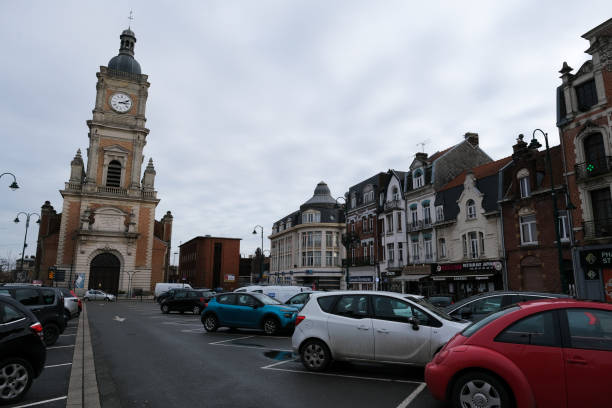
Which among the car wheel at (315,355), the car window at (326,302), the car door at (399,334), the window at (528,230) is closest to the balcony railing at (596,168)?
the window at (528,230)

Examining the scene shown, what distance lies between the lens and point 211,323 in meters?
14.5

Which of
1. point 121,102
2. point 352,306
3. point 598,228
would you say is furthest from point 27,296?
point 121,102

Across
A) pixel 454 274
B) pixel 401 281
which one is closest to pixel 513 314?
pixel 454 274

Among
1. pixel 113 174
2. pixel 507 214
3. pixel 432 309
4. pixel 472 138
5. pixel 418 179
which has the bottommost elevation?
pixel 432 309

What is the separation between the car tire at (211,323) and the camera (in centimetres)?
1447

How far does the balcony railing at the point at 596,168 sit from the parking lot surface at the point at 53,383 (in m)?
22.9

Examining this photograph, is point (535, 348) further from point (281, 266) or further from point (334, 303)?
point (281, 266)

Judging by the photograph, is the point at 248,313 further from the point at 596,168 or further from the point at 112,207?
the point at 112,207

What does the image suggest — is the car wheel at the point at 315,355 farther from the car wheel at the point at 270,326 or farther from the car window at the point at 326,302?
the car wheel at the point at 270,326

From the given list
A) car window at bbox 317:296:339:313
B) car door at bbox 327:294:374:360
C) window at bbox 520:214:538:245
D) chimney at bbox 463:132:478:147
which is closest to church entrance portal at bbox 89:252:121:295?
chimney at bbox 463:132:478:147

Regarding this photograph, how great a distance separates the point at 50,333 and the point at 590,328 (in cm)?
1237

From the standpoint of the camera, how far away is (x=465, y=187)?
29.7m

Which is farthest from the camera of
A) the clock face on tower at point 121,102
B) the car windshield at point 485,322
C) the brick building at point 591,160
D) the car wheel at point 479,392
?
the clock face on tower at point 121,102

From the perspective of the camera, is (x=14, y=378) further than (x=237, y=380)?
No
